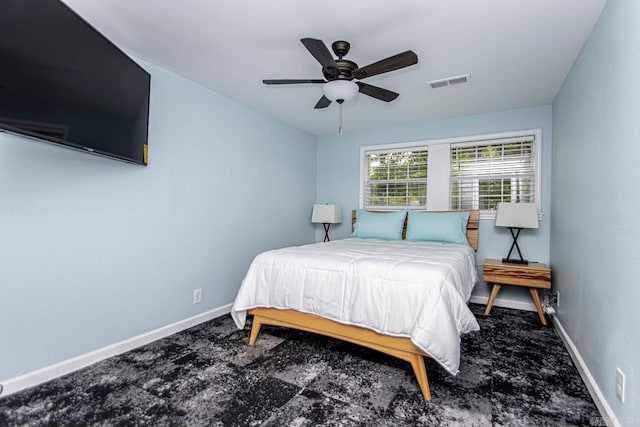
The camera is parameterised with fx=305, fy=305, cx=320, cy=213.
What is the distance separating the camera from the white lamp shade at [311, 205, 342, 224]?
429 centimetres

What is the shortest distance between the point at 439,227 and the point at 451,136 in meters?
1.26

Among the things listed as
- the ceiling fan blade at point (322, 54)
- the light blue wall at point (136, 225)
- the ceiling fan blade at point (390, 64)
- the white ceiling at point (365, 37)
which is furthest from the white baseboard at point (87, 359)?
the ceiling fan blade at point (390, 64)

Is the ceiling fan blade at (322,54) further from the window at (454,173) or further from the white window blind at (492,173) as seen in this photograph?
the white window blind at (492,173)

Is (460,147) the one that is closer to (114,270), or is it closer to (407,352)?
(407,352)

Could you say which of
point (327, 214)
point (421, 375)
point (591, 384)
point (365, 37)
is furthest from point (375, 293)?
point (327, 214)

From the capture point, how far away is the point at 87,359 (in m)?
2.08

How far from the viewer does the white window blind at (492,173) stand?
3539 mm

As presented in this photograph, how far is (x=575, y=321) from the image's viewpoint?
7.22 feet

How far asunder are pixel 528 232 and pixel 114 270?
4084 millimetres

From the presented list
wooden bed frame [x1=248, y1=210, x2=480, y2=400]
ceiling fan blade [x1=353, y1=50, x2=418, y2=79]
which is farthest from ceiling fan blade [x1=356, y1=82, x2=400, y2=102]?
wooden bed frame [x1=248, y1=210, x2=480, y2=400]

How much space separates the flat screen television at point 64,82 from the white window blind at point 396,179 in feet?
10.3

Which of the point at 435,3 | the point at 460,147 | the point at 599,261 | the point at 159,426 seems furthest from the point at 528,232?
the point at 159,426

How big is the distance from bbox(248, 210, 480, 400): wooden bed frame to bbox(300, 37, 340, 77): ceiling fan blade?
66.4 inches

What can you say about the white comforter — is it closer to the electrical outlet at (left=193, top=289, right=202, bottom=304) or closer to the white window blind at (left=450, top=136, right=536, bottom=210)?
the electrical outlet at (left=193, top=289, right=202, bottom=304)
